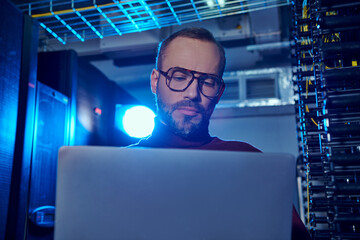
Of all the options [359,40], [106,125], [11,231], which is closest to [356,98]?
[359,40]

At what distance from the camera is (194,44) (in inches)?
52.1

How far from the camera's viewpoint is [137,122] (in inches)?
86.4

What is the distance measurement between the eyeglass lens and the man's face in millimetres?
16

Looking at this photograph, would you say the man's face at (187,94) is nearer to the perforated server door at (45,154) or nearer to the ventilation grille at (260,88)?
the perforated server door at (45,154)

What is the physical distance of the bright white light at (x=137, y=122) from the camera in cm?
216

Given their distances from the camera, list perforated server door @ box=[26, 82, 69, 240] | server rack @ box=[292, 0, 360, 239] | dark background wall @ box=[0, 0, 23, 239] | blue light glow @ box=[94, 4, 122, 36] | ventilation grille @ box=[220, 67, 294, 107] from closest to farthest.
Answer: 1. server rack @ box=[292, 0, 360, 239]
2. dark background wall @ box=[0, 0, 23, 239]
3. perforated server door @ box=[26, 82, 69, 240]
4. blue light glow @ box=[94, 4, 122, 36]
5. ventilation grille @ box=[220, 67, 294, 107]

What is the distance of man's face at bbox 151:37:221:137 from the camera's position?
1234 mm

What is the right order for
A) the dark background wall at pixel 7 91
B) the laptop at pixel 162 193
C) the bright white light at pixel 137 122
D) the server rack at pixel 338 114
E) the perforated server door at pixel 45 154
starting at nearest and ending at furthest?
1. the laptop at pixel 162 193
2. the server rack at pixel 338 114
3. the dark background wall at pixel 7 91
4. the perforated server door at pixel 45 154
5. the bright white light at pixel 137 122

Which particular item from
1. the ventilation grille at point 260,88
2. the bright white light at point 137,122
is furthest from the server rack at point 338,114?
the ventilation grille at point 260,88

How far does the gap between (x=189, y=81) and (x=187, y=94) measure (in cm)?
4

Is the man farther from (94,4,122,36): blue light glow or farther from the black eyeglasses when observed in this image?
(94,4,122,36): blue light glow

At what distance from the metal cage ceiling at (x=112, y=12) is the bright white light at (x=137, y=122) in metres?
0.46

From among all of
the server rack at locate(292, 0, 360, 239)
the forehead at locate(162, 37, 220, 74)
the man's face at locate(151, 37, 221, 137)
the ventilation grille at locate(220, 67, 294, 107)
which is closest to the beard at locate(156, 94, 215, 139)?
the man's face at locate(151, 37, 221, 137)

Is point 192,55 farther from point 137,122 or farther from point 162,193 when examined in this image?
point 137,122
